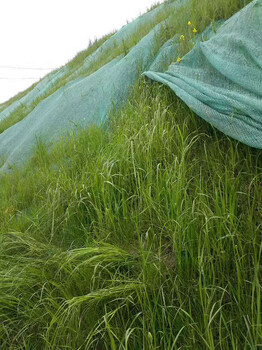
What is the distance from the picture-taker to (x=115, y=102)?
307 centimetres

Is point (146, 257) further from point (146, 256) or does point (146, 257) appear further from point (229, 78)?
point (229, 78)

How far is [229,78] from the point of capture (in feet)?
6.64

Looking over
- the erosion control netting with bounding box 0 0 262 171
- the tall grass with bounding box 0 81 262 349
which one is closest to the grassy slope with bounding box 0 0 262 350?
the tall grass with bounding box 0 81 262 349

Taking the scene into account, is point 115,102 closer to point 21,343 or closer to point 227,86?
point 227,86

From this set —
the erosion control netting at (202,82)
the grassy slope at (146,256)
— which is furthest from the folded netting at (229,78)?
the grassy slope at (146,256)

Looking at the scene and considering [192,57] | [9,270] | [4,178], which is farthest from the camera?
[4,178]

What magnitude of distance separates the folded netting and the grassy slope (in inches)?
4.0

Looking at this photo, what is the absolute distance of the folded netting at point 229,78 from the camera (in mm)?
1708

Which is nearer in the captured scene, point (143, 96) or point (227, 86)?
point (227, 86)

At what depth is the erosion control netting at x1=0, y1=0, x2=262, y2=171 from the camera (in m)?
1.76

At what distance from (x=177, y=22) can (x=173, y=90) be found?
1.54 meters

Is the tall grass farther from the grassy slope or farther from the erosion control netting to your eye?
the erosion control netting

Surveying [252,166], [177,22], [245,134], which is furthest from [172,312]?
[177,22]

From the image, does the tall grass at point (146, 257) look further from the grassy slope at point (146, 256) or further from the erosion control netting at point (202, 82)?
the erosion control netting at point (202, 82)
